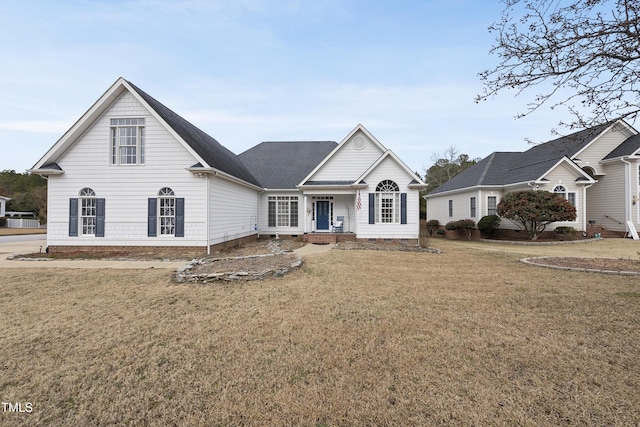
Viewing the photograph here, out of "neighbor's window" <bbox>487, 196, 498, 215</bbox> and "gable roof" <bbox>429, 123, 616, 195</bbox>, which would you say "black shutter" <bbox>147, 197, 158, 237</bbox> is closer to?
"gable roof" <bbox>429, 123, 616, 195</bbox>

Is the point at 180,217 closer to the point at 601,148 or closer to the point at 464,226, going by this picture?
the point at 464,226

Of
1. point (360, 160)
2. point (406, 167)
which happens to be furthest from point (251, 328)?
point (360, 160)

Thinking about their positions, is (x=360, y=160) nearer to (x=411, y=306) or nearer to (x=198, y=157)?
(x=198, y=157)

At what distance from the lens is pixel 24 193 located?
150 ft

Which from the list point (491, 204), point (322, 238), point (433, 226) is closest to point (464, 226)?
point (491, 204)

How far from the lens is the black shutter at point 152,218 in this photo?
12641 millimetres

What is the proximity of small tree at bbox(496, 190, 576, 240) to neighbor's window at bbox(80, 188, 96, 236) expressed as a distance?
2189 centimetres

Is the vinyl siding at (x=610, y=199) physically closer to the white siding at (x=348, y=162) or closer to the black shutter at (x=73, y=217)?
the white siding at (x=348, y=162)

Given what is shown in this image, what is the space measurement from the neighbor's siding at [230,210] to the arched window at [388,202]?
24.9 ft

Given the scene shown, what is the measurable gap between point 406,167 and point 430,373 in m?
13.2

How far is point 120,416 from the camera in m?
2.69

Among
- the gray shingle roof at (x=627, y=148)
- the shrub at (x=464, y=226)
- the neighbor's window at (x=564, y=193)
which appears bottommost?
the shrub at (x=464, y=226)

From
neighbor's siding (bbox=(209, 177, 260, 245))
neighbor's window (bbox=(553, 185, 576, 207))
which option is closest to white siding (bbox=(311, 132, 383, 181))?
neighbor's siding (bbox=(209, 177, 260, 245))

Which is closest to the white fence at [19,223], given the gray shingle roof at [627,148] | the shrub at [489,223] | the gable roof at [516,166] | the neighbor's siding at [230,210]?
the neighbor's siding at [230,210]
